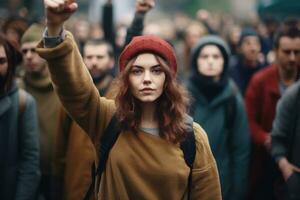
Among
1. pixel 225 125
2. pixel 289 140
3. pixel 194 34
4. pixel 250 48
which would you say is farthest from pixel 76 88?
pixel 194 34

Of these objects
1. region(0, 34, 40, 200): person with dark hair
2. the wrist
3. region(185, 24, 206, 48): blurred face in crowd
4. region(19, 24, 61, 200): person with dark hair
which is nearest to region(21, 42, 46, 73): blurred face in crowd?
region(19, 24, 61, 200): person with dark hair

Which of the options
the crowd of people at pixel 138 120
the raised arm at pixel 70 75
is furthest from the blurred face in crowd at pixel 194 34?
the raised arm at pixel 70 75

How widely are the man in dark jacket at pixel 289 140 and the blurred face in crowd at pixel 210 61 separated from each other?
3.50ft

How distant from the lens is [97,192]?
3.88m

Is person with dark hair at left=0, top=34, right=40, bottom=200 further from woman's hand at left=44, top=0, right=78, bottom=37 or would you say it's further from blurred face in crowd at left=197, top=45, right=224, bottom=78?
blurred face in crowd at left=197, top=45, right=224, bottom=78

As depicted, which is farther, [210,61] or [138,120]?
[210,61]

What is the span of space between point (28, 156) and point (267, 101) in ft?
9.19

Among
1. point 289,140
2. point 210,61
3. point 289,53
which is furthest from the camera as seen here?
point 289,53

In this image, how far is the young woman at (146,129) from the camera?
12.0 feet

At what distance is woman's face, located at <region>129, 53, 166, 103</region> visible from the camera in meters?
3.76

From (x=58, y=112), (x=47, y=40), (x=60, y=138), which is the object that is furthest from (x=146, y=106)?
(x=58, y=112)

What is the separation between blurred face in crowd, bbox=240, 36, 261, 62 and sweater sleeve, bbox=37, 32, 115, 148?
5.01m

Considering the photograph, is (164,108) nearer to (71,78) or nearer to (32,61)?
(71,78)

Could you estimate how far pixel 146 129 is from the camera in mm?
3803
